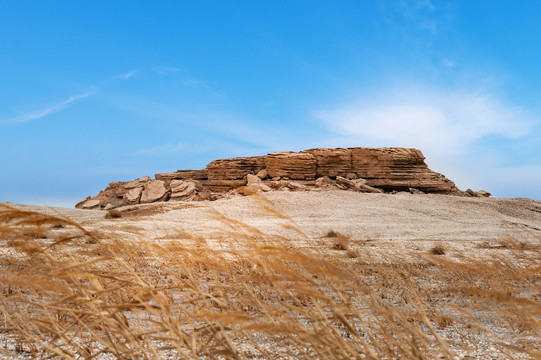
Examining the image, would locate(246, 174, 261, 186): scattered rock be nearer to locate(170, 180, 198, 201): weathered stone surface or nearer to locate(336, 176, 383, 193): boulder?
locate(170, 180, 198, 201): weathered stone surface

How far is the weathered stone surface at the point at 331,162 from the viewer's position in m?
27.7

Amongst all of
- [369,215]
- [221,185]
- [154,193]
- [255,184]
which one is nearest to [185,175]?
[221,185]

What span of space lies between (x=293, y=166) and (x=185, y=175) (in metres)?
9.22

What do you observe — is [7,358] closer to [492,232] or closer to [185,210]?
[492,232]

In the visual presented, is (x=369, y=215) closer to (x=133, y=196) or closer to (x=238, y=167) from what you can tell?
(x=238, y=167)

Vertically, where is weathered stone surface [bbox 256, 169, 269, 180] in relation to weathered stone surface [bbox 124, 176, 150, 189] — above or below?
above

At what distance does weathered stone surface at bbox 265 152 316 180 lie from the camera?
88.5 ft

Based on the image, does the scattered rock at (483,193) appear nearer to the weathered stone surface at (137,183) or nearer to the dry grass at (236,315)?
the weathered stone surface at (137,183)

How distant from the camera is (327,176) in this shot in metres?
27.6

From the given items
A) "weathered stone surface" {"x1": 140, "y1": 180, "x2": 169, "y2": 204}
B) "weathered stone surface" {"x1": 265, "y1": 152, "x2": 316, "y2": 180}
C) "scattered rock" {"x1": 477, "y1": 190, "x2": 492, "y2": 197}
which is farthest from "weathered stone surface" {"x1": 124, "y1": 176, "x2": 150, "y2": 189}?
"scattered rock" {"x1": 477, "y1": 190, "x2": 492, "y2": 197}

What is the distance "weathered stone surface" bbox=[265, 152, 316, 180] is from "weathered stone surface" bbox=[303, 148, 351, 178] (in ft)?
1.70

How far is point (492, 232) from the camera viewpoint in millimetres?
14109

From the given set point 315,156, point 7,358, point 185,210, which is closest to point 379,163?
point 315,156

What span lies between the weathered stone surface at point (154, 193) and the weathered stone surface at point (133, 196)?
0.42 m
